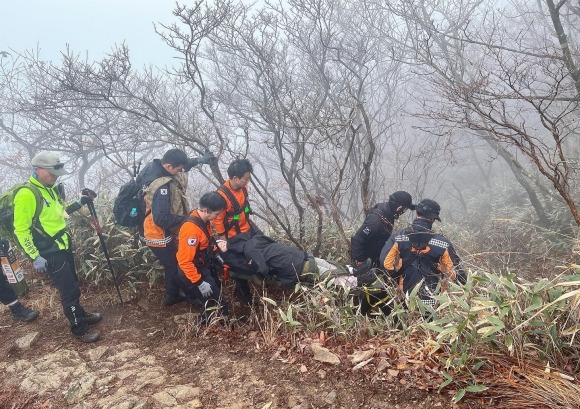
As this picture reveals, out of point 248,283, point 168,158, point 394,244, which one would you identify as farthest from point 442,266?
point 168,158

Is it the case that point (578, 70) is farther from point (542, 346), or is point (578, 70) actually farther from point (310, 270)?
point (310, 270)

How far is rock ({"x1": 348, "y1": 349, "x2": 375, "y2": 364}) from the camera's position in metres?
2.84

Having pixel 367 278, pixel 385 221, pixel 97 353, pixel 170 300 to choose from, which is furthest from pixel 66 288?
pixel 385 221

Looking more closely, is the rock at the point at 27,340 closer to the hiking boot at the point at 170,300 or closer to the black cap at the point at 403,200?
the hiking boot at the point at 170,300

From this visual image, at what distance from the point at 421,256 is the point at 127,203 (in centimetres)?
352

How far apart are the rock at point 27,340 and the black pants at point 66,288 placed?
411 millimetres

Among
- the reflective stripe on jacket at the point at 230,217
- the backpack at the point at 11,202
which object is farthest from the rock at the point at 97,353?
the reflective stripe on jacket at the point at 230,217

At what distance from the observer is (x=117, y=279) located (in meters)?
5.27

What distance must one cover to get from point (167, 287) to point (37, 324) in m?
1.53

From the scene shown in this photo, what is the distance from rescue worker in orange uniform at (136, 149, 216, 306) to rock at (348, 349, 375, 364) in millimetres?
2369

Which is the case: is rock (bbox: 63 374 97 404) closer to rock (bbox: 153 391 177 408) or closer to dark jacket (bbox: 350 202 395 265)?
rock (bbox: 153 391 177 408)

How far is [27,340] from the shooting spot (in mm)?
3986

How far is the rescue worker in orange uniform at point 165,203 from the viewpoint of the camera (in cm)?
422

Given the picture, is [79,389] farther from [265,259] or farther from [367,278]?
[367,278]
